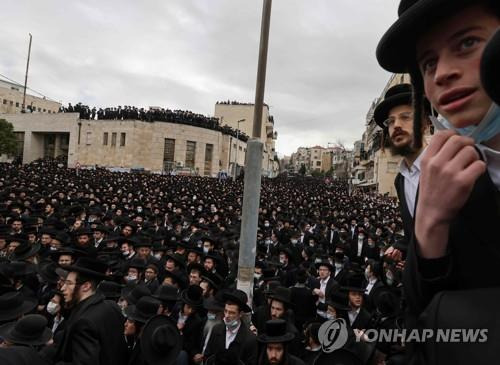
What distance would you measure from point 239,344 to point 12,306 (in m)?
3.08

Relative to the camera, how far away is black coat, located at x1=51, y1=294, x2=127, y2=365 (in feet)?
11.4

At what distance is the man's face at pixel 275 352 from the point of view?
4523mm

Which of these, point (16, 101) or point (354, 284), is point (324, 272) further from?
point (16, 101)

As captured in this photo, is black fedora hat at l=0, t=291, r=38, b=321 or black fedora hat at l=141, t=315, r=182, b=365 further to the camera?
black fedora hat at l=0, t=291, r=38, b=321

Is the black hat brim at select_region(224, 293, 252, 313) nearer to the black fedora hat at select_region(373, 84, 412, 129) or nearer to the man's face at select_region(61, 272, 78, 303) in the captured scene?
the man's face at select_region(61, 272, 78, 303)

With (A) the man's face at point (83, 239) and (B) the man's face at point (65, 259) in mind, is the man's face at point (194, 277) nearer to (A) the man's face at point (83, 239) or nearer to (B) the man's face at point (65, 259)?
(B) the man's face at point (65, 259)

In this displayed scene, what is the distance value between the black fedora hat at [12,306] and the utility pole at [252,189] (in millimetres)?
3247

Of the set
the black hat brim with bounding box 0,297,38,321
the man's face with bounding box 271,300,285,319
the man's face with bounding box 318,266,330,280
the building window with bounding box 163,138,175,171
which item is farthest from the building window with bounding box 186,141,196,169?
the black hat brim with bounding box 0,297,38,321

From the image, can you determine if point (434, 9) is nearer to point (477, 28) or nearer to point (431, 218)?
point (477, 28)

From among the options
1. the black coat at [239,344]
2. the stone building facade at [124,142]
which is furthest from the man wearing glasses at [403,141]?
the stone building facade at [124,142]

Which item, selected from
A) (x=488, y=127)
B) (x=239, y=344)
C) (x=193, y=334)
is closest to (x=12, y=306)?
(x=193, y=334)

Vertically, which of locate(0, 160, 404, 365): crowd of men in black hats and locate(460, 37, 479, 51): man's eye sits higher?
locate(460, 37, 479, 51): man's eye

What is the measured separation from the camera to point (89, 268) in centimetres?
446

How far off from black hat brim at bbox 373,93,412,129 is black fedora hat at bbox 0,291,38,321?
4.92 metres
